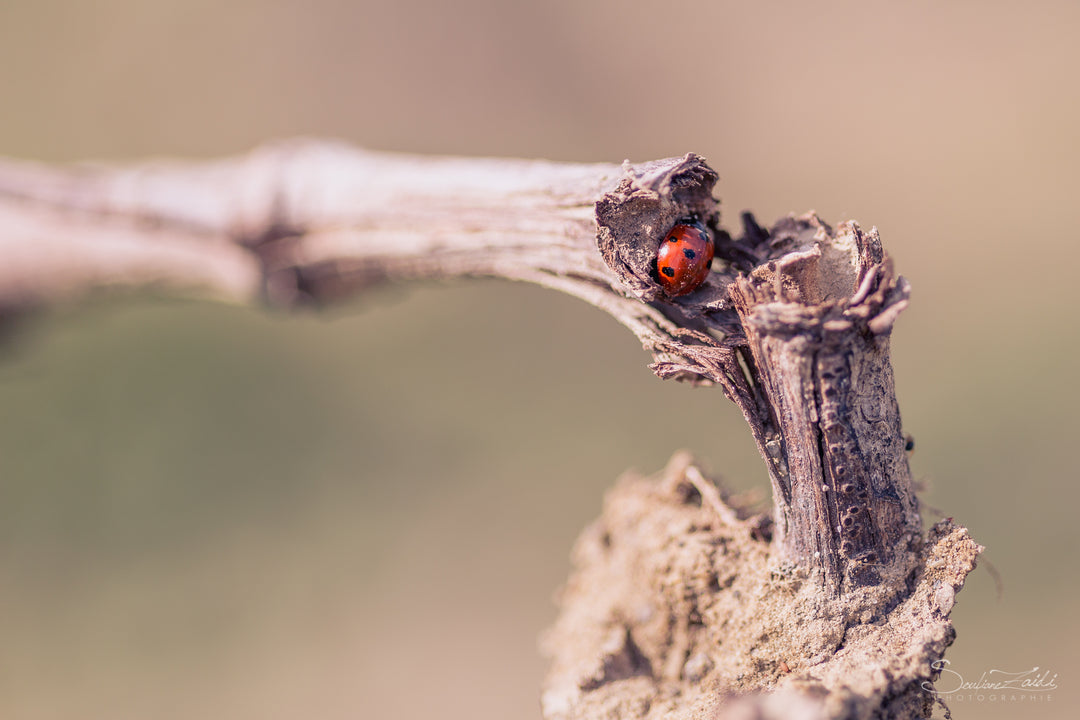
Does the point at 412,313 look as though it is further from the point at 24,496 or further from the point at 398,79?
the point at 24,496

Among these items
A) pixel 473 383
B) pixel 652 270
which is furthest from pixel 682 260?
pixel 473 383

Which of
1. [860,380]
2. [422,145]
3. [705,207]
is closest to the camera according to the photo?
[860,380]

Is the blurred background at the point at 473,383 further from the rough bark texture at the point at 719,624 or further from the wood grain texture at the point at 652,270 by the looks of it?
the rough bark texture at the point at 719,624

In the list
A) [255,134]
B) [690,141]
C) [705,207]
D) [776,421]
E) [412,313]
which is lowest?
[776,421]

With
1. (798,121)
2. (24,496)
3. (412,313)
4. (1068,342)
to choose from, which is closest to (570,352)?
(412,313)

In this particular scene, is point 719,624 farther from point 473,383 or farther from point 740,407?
point 473,383

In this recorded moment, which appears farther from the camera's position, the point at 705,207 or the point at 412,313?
the point at 412,313
